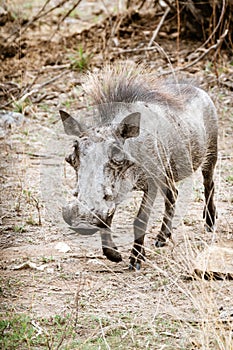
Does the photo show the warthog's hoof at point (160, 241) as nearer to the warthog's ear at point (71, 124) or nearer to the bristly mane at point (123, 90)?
the bristly mane at point (123, 90)

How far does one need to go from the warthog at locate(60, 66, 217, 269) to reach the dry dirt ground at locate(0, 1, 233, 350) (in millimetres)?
255

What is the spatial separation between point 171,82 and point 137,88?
0.70 metres

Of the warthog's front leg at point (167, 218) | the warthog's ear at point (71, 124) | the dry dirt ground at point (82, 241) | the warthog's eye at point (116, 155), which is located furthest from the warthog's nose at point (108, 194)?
the warthog's front leg at point (167, 218)

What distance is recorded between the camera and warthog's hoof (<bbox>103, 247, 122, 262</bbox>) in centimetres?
436

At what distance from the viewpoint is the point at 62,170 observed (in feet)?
22.4

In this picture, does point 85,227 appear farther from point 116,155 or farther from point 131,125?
point 131,125

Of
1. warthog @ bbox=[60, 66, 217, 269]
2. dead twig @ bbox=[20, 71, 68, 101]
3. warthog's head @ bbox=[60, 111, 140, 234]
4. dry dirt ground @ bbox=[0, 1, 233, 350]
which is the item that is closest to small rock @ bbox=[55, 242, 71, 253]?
dry dirt ground @ bbox=[0, 1, 233, 350]

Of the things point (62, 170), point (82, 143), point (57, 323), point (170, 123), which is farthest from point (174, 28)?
point (57, 323)

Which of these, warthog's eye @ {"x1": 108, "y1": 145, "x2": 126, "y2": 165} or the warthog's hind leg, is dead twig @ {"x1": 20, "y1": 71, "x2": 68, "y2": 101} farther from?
warthog's eye @ {"x1": 108, "y1": 145, "x2": 126, "y2": 165}

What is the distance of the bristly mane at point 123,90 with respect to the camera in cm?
455

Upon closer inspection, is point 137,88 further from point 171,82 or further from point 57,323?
point 57,323

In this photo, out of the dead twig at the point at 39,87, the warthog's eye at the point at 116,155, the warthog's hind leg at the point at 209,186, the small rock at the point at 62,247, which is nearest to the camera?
the warthog's eye at the point at 116,155

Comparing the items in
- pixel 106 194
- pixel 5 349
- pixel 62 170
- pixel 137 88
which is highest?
pixel 137 88

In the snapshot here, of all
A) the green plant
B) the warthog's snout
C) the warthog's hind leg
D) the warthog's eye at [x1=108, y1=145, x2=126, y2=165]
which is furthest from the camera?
the green plant
